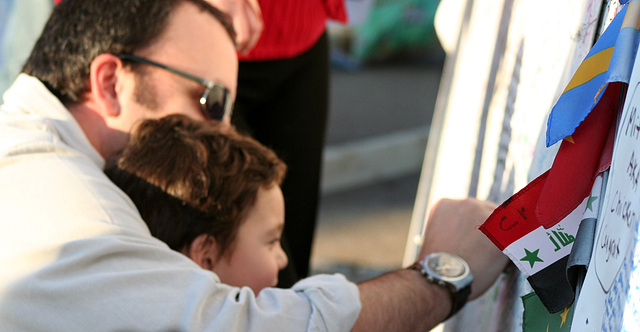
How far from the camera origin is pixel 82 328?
96 cm

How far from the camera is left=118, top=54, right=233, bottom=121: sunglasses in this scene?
151 cm

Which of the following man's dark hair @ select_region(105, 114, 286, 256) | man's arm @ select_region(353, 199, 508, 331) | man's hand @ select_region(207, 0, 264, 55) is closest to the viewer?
man's arm @ select_region(353, 199, 508, 331)

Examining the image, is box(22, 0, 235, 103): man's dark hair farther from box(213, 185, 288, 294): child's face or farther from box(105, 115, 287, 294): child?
box(213, 185, 288, 294): child's face

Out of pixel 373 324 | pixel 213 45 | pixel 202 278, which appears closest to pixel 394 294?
pixel 373 324

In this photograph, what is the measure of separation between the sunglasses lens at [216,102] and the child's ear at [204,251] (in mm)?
333

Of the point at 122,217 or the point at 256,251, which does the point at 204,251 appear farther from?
the point at 122,217

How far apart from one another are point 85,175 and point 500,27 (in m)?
0.93

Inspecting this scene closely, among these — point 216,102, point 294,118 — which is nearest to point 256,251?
point 216,102

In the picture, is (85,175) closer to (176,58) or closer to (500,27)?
(176,58)

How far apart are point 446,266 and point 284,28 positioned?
3.06 feet

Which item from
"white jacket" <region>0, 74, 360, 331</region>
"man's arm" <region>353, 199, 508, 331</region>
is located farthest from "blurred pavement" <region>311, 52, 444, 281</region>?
"white jacket" <region>0, 74, 360, 331</region>

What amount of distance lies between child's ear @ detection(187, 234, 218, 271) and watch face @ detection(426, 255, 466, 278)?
15.5 inches

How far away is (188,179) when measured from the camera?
129cm

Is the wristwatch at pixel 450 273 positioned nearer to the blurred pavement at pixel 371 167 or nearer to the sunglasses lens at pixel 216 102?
the sunglasses lens at pixel 216 102
